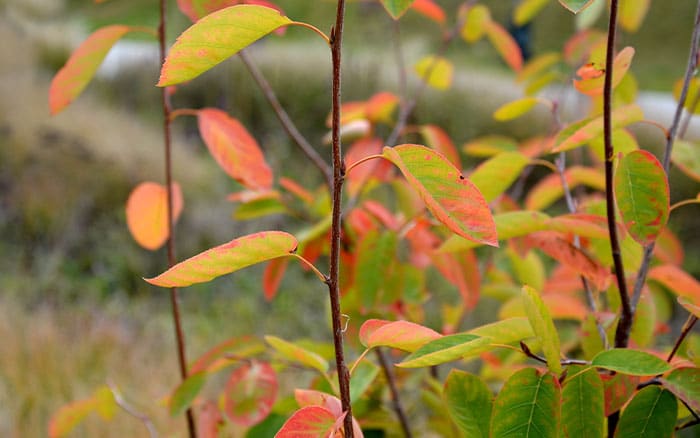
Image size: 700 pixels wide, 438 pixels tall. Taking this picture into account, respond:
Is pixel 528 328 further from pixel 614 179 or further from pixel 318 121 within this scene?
pixel 318 121

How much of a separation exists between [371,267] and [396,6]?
316 millimetres

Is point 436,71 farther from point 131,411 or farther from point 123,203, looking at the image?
point 123,203

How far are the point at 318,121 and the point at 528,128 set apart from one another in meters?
1.29

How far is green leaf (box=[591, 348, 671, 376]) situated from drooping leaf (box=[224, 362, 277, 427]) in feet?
0.93

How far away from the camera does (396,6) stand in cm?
31

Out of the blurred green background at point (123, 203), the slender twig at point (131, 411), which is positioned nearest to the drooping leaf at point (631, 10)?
the slender twig at point (131, 411)

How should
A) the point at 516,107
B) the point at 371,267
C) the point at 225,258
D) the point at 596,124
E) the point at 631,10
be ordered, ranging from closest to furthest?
the point at 225,258, the point at 596,124, the point at 516,107, the point at 371,267, the point at 631,10

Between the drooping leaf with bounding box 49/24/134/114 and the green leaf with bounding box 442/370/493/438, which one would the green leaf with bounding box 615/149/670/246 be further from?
the drooping leaf with bounding box 49/24/134/114

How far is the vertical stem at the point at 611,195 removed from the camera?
1.11 feet

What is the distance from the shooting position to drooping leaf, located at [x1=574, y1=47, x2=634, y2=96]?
37 cm

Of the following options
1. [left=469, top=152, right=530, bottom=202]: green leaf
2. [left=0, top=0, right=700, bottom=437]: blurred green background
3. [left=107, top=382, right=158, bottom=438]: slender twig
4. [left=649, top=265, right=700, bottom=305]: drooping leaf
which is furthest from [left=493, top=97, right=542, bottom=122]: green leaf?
[left=0, top=0, right=700, bottom=437]: blurred green background

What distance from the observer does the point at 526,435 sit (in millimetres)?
319

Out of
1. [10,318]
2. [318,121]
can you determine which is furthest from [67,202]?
[318,121]

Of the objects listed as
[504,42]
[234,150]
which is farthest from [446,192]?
[504,42]
